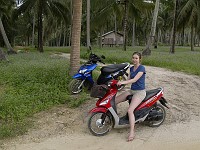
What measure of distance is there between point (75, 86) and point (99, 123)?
7.09 ft

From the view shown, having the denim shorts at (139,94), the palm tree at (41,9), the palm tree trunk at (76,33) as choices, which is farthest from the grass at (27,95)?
the palm tree at (41,9)

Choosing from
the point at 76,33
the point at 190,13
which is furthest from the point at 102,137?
the point at 190,13

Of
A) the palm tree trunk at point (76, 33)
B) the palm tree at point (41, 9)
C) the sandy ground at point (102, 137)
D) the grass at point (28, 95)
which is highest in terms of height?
the palm tree at point (41, 9)

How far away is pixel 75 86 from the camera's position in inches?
268

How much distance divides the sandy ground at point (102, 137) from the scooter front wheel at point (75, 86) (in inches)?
26.1

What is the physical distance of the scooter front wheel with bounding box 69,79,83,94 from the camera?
6.80 metres

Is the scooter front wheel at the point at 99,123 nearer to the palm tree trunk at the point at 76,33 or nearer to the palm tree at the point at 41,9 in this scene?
the palm tree trunk at the point at 76,33

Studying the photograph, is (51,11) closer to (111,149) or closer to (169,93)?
(169,93)

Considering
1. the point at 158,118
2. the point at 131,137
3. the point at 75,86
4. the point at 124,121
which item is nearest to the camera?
the point at 131,137

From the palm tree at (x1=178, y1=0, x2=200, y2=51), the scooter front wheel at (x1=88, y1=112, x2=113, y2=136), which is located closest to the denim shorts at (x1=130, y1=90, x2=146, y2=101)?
the scooter front wheel at (x1=88, y1=112, x2=113, y2=136)

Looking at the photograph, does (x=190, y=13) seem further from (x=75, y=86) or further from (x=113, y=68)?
(x=75, y=86)

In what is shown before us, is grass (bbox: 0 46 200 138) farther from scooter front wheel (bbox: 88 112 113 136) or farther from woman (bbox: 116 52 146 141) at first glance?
woman (bbox: 116 52 146 141)

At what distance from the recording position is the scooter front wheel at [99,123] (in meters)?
4.87

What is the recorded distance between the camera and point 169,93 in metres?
7.20
